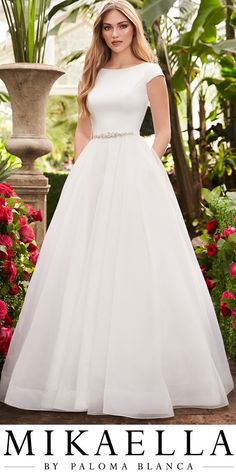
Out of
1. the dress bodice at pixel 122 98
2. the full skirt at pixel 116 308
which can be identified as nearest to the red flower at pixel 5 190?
the full skirt at pixel 116 308

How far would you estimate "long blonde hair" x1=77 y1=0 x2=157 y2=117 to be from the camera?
371 cm

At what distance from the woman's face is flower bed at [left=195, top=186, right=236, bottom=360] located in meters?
1.02

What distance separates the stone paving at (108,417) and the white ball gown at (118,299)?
0.03 meters

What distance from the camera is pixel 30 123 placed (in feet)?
18.4

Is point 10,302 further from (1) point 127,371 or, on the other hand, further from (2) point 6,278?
(1) point 127,371

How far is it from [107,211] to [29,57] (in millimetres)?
2419

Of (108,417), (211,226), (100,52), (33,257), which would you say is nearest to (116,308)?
(108,417)

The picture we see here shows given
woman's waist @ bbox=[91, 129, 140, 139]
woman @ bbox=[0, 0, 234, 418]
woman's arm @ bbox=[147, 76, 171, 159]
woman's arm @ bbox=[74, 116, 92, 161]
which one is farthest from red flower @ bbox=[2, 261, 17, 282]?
woman's arm @ bbox=[147, 76, 171, 159]

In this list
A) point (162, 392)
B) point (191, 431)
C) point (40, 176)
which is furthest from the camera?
point (40, 176)

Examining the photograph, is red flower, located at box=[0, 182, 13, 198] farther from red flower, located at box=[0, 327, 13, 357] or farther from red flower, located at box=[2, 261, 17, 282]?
red flower, located at box=[0, 327, 13, 357]

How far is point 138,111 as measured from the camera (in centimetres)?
373

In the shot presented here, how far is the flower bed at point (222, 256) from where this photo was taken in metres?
4.20

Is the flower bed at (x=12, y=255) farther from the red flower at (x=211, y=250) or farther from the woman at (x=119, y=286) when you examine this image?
the red flower at (x=211, y=250)

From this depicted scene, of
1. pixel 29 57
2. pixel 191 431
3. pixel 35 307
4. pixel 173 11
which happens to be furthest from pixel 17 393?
pixel 173 11
